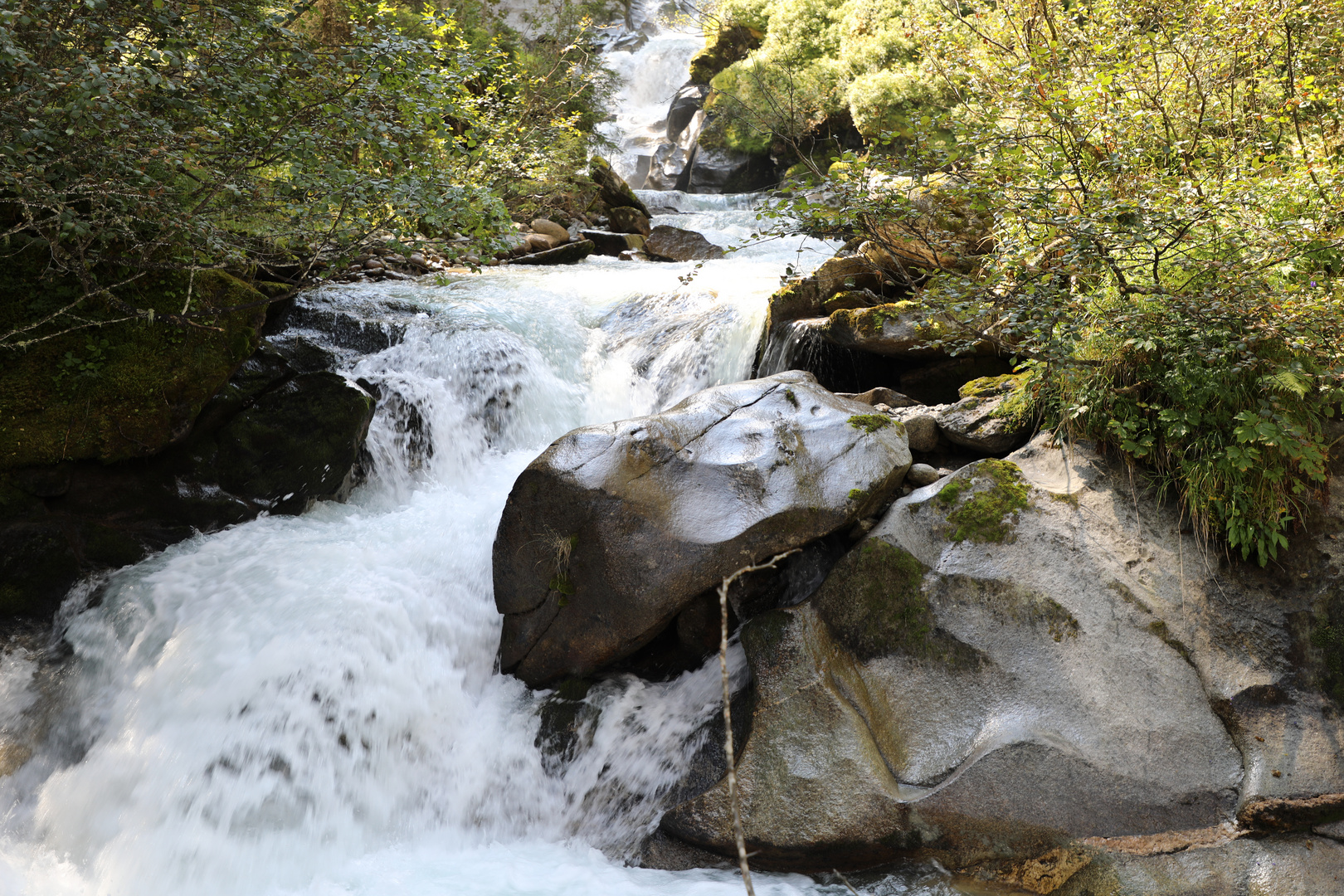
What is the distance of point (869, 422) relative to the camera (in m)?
4.94

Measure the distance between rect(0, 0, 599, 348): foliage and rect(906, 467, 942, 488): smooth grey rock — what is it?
142 inches

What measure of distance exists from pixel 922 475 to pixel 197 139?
5.13 meters

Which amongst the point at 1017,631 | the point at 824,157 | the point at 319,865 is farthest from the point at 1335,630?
the point at 824,157

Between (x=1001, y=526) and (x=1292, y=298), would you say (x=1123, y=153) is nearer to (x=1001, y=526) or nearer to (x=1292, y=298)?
(x=1292, y=298)

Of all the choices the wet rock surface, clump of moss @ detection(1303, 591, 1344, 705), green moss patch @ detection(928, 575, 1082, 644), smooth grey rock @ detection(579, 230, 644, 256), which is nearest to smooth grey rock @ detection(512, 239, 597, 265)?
smooth grey rock @ detection(579, 230, 644, 256)

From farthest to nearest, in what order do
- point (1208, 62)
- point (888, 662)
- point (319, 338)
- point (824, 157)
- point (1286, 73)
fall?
1. point (824, 157)
2. point (319, 338)
3. point (1208, 62)
4. point (1286, 73)
5. point (888, 662)

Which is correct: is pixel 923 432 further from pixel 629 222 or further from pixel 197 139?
pixel 629 222

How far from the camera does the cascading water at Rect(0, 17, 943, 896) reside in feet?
12.5

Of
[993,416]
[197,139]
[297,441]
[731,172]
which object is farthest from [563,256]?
[731,172]

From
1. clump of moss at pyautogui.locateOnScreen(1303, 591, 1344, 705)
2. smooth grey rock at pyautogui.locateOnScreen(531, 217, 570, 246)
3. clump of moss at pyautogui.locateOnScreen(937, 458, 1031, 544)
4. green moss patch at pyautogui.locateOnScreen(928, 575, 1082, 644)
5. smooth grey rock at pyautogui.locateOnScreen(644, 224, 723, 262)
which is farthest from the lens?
smooth grey rock at pyautogui.locateOnScreen(644, 224, 723, 262)

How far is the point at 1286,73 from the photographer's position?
189 inches

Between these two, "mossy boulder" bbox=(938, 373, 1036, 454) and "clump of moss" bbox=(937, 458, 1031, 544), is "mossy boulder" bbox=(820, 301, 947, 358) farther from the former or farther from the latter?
"clump of moss" bbox=(937, 458, 1031, 544)

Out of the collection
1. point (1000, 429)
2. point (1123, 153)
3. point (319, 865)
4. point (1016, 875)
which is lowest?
point (319, 865)

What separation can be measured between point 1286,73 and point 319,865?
7630mm
